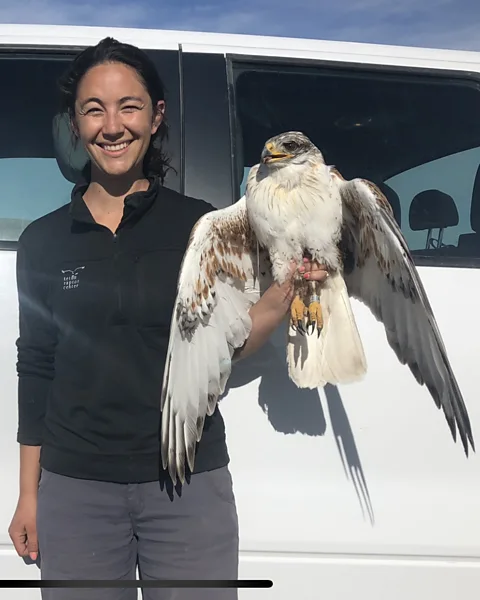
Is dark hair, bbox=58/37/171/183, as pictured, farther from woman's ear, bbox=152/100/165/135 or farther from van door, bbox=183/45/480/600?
van door, bbox=183/45/480/600

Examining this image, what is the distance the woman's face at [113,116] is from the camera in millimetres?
1507

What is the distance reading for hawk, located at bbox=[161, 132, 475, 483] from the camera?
152cm

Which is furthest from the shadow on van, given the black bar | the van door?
the black bar

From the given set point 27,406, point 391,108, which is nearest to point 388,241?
point 391,108

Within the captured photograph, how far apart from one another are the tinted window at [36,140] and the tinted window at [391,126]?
0.25 m

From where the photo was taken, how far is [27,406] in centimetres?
152

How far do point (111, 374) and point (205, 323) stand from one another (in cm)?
33

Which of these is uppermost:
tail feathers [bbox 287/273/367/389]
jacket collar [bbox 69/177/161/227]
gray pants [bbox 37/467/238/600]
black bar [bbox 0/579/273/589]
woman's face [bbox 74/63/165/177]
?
woman's face [bbox 74/63/165/177]

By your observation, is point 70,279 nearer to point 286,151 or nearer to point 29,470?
point 29,470

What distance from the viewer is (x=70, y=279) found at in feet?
4.78

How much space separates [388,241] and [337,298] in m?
0.24

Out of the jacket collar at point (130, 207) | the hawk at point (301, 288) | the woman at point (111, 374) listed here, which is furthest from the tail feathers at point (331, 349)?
the jacket collar at point (130, 207)

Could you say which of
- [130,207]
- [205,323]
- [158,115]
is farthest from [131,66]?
[205,323]

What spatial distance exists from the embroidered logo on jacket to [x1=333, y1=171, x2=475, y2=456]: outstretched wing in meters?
0.75
